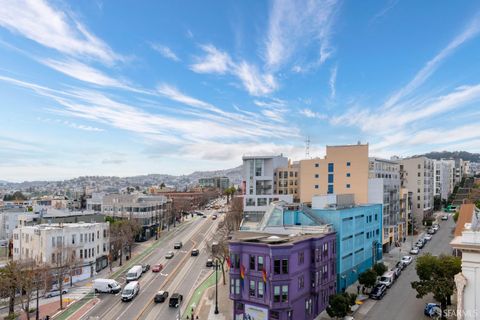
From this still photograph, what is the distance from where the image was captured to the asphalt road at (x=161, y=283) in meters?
42.4

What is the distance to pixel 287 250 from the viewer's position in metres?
35.8

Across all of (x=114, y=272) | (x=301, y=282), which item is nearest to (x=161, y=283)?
(x=114, y=272)

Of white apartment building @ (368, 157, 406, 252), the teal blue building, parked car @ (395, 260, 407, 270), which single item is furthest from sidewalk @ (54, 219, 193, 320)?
white apartment building @ (368, 157, 406, 252)

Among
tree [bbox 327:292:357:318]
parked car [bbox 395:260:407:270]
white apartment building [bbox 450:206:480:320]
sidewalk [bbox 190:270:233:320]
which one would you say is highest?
white apartment building [bbox 450:206:480:320]

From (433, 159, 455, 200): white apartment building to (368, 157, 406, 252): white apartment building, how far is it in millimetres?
53585

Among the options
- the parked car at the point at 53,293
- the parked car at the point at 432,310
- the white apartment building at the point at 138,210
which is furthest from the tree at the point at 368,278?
the white apartment building at the point at 138,210

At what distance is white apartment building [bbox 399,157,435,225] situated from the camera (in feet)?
346

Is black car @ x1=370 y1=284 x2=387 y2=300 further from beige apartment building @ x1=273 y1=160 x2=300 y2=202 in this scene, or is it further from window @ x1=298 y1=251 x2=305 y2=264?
beige apartment building @ x1=273 y1=160 x2=300 y2=202

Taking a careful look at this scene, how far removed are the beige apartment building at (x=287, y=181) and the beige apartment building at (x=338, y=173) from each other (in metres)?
14.4

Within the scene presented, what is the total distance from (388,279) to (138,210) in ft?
200

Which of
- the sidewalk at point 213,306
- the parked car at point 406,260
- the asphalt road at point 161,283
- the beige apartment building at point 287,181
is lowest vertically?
the asphalt road at point 161,283

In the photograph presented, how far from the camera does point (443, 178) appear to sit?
14112 centimetres

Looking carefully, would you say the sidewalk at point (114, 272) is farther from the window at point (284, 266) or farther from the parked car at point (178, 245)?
the window at point (284, 266)

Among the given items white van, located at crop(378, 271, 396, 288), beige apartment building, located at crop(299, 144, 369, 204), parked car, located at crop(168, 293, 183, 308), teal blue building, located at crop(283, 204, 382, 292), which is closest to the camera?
parked car, located at crop(168, 293, 183, 308)
